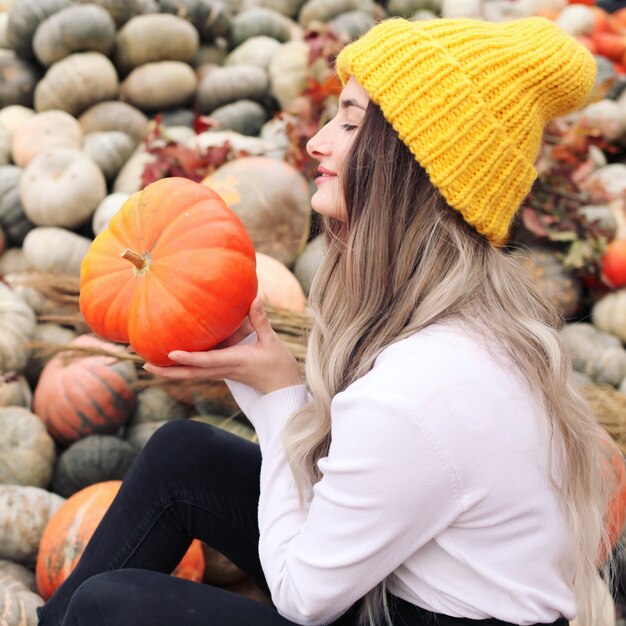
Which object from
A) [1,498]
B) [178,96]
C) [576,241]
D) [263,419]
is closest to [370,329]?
[263,419]

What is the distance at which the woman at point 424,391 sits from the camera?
1170mm

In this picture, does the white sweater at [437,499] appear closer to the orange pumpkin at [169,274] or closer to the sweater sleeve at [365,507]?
the sweater sleeve at [365,507]

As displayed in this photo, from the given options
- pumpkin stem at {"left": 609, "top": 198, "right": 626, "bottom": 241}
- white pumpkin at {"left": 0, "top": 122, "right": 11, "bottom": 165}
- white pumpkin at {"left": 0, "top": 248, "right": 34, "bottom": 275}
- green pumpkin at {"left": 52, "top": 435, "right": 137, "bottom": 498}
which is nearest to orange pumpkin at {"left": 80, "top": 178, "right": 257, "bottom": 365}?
green pumpkin at {"left": 52, "top": 435, "right": 137, "bottom": 498}

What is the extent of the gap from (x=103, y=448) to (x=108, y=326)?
1075 mm

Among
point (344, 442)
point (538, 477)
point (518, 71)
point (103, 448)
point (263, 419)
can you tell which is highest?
point (518, 71)

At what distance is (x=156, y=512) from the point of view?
1.74 metres

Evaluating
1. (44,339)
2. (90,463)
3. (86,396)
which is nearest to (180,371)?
(90,463)

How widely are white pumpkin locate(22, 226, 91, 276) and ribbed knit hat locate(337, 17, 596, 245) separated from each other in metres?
2.49

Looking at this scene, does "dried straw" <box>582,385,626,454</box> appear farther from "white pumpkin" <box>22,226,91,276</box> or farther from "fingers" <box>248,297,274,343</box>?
"white pumpkin" <box>22,226,91,276</box>

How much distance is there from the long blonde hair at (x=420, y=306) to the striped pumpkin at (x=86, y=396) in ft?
4.69

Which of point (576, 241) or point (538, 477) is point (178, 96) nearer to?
point (576, 241)

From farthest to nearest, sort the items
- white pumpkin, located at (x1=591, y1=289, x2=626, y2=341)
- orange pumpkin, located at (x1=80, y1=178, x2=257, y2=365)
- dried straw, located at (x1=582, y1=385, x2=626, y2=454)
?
white pumpkin, located at (x1=591, y1=289, x2=626, y2=341), dried straw, located at (x1=582, y1=385, x2=626, y2=454), orange pumpkin, located at (x1=80, y1=178, x2=257, y2=365)

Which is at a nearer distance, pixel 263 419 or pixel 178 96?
pixel 263 419

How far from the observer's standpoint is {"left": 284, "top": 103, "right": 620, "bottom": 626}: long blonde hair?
4.39 feet
